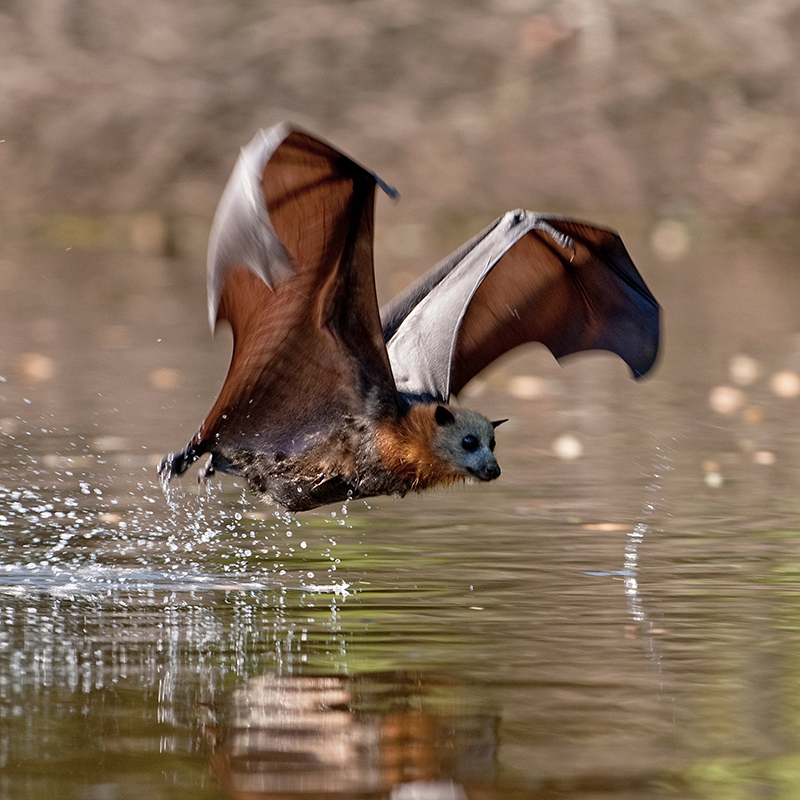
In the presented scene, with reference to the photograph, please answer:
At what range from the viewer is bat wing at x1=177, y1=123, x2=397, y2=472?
218 inches

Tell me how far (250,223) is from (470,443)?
4.48ft

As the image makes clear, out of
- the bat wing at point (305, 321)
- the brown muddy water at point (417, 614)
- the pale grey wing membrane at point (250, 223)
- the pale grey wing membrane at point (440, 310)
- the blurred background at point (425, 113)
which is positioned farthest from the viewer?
the blurred background at point (425, 113)

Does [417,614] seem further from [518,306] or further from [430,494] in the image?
[430,494]

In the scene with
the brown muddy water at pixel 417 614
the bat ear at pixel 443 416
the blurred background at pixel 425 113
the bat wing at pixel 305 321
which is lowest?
the brown muddy water at pixel 417 614

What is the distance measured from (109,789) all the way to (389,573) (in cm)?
245

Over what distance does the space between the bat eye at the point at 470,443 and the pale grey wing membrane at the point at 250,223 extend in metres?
1.12

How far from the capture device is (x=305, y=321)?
5.95 m

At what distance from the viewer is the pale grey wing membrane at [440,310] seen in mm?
6125

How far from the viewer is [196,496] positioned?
755cm

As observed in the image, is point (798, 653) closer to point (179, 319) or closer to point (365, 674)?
point (365, 674)

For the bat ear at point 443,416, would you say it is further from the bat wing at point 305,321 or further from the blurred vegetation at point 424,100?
the blurred vegetation at point 424,100

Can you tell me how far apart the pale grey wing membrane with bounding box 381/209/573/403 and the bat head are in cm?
16

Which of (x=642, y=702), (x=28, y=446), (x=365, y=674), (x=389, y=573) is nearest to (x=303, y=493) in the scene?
(x=389, y=573)

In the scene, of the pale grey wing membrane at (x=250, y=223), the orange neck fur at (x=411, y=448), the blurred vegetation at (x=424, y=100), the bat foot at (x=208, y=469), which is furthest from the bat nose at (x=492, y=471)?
the blurred vegetation at (x=424, y=100)
